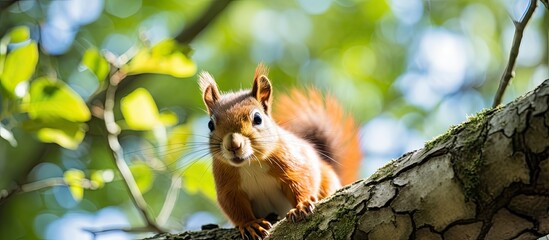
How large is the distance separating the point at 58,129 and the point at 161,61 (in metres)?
0.61

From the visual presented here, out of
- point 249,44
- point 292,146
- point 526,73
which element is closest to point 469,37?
point 526,73

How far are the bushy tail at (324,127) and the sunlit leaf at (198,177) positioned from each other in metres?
0.68

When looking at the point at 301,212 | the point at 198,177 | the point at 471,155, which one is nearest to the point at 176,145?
the point at 198,177

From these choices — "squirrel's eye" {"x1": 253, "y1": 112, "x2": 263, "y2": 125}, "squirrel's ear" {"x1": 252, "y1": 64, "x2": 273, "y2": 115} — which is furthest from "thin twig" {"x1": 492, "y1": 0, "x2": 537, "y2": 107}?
"squirrel's ear" {"x1": 252, "y1": 64, "x2": 273, "y2": 115}

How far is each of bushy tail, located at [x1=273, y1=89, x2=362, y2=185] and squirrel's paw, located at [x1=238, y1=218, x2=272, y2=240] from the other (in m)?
1.27

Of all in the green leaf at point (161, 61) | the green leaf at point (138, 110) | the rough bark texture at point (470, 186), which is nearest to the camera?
the rough bark texture at point (470, 186)

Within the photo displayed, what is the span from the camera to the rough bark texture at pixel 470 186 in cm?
214

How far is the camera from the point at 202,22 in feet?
20.4

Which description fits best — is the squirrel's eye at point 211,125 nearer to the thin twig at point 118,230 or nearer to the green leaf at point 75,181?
the thin twig at point 118,230

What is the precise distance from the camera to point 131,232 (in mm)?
3715

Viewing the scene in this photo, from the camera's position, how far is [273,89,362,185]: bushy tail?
4.60 m

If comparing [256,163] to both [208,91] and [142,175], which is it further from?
[142,175]

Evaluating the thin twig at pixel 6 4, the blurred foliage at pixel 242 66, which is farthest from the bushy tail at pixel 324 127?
the thin twig at pixel 6 4

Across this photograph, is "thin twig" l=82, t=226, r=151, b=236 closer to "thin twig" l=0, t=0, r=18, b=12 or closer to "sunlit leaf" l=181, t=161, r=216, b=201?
"sunlit leaf" l=181, t=161, r=216, b=201
